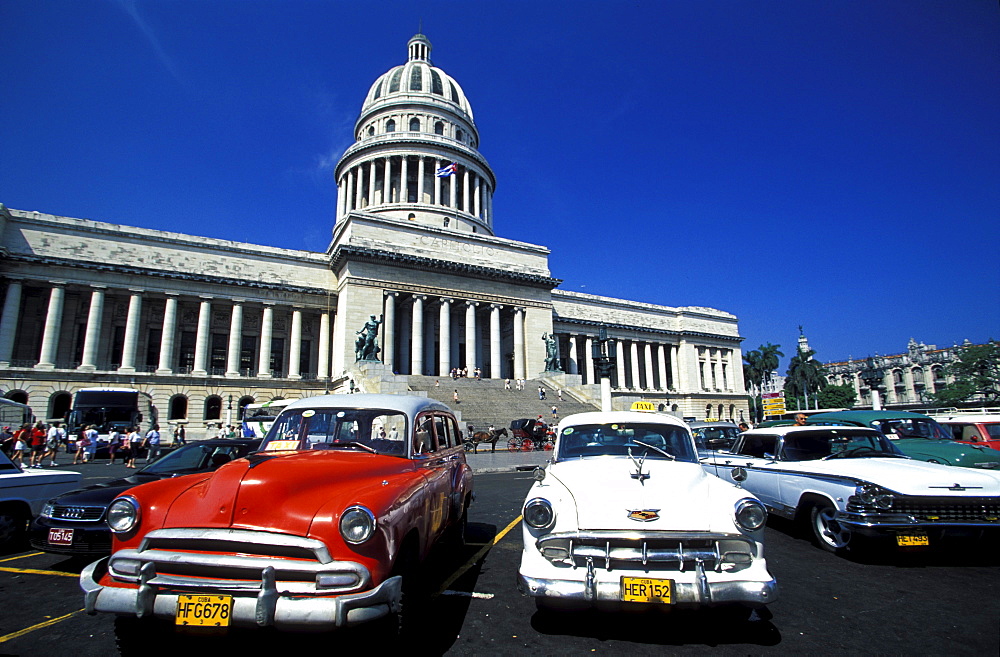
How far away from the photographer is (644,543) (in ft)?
12.5

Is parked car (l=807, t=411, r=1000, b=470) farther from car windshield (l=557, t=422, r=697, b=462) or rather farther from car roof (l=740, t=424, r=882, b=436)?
car windshield (l=557, t=422, r=697, b=462)

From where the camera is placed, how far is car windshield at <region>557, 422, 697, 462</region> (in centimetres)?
538

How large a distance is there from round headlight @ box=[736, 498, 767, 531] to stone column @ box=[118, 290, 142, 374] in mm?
40041

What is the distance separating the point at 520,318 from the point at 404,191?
784 inches

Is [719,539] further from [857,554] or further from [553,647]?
[857,554]

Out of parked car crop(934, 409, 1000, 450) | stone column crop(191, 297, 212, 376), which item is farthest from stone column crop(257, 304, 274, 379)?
parked car crop(934, 409, 1000, 450)

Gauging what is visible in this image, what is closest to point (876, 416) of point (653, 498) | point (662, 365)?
point (653, 498)

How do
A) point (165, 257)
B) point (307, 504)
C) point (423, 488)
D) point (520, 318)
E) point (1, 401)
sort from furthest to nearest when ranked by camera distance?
point (520, 318), point (165, 257), point (1, 401), point (423, 488), point (307, 504)

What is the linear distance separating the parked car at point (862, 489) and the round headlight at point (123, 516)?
17.1 ft

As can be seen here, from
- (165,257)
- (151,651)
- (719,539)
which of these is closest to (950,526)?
(719,539)

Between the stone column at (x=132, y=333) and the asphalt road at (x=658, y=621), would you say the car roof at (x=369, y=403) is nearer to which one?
the asphalt road at (x=658, y=621)

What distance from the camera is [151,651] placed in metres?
3.69

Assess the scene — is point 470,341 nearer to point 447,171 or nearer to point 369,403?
point 447,171

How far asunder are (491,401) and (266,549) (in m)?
28.7
